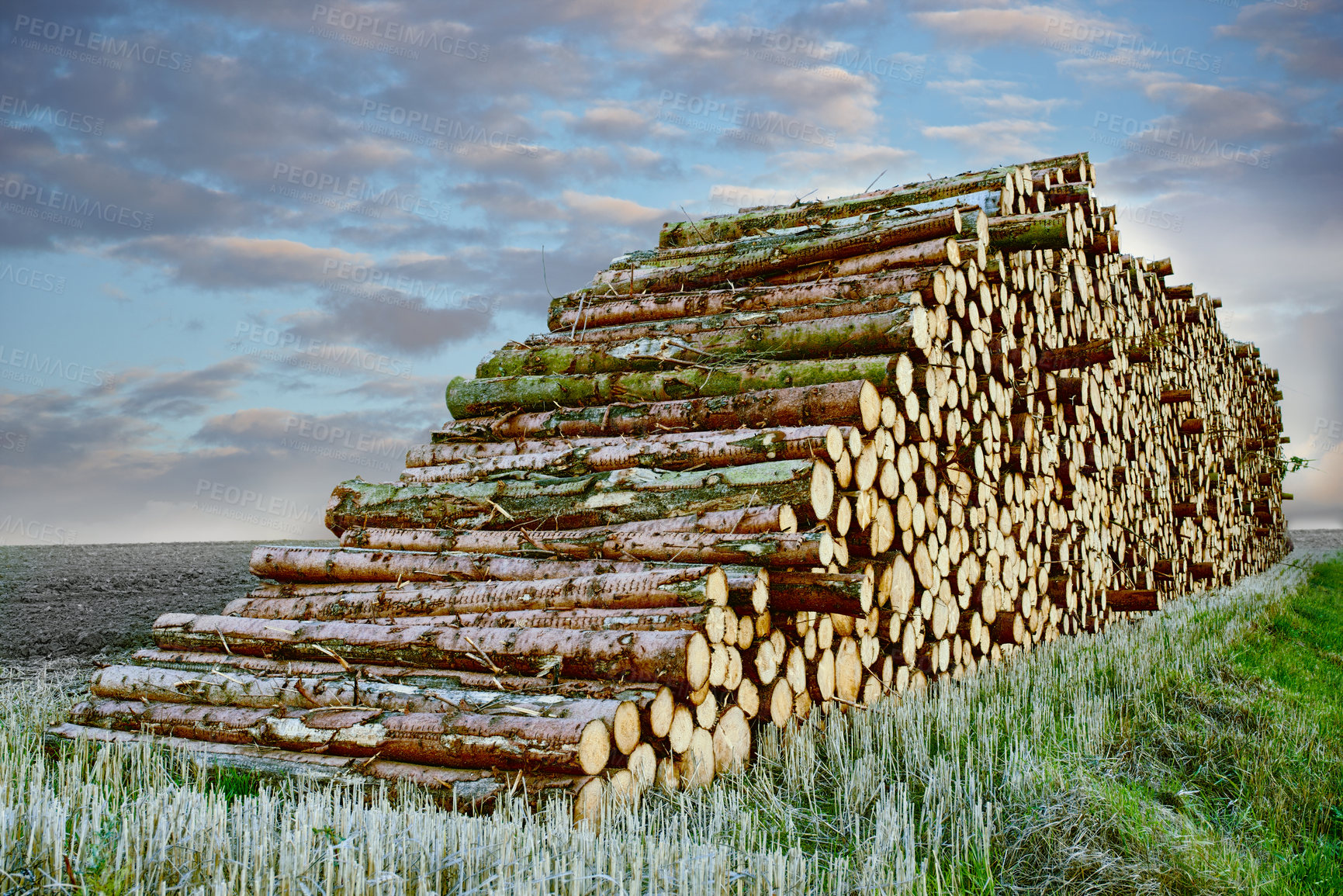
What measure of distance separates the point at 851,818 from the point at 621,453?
9.75ft

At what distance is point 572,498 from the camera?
6215 millimetres

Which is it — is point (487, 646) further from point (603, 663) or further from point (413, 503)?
point (413, 503)

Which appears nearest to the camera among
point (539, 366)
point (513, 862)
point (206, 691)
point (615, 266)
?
point (513, 862)

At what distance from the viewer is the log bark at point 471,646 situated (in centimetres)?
466

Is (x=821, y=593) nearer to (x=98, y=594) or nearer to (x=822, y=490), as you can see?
(x=822, y=490)

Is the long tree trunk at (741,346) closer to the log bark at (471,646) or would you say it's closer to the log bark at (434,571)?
the log bark at (434,571)

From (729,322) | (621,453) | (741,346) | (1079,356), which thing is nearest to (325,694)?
(621,453)

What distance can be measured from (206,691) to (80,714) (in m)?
1.00

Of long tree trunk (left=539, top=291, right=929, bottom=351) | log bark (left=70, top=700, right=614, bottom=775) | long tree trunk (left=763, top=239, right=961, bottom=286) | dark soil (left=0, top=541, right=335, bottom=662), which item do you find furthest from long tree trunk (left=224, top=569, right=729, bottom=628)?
dark soil (left=0, top=541, right=335, bottom=662)

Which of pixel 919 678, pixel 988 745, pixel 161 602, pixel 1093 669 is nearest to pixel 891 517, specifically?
pixel 919 678

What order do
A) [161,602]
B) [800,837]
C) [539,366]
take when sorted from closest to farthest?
[800,837], [539,366], [161,602]

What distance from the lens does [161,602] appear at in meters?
12.2

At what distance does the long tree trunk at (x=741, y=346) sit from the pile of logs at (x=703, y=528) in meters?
0.03

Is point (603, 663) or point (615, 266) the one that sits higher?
point (615, 266)
